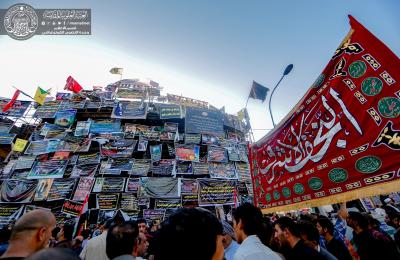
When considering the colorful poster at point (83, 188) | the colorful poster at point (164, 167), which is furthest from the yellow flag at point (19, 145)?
the colorful poster at point (164, 167)

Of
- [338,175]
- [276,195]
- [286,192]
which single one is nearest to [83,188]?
[276,195]

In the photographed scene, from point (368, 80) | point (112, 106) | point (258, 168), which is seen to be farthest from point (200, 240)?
point (112, 106)

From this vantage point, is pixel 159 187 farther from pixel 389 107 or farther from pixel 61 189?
pixel 389 107

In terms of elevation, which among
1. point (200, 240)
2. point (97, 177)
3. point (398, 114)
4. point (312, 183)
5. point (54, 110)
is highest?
point (54, 110)

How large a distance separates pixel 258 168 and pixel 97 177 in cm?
1338

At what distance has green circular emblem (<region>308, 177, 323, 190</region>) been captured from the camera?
9.20 ft

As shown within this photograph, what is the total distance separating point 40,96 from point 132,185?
467 inches

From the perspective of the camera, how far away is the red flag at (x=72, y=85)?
1922cm

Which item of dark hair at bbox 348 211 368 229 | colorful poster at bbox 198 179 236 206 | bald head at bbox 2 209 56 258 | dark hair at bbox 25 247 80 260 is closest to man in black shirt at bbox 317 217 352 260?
dark hair at bbox 348 211 368 229

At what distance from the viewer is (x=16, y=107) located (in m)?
18.0

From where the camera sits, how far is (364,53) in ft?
7.93

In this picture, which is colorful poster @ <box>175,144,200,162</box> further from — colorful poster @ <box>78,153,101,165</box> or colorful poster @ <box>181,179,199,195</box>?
colorful poster @ <box>78,153,101,165</box>

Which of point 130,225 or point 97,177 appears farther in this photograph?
point 97,177

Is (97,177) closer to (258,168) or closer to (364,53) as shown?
(258,168)
